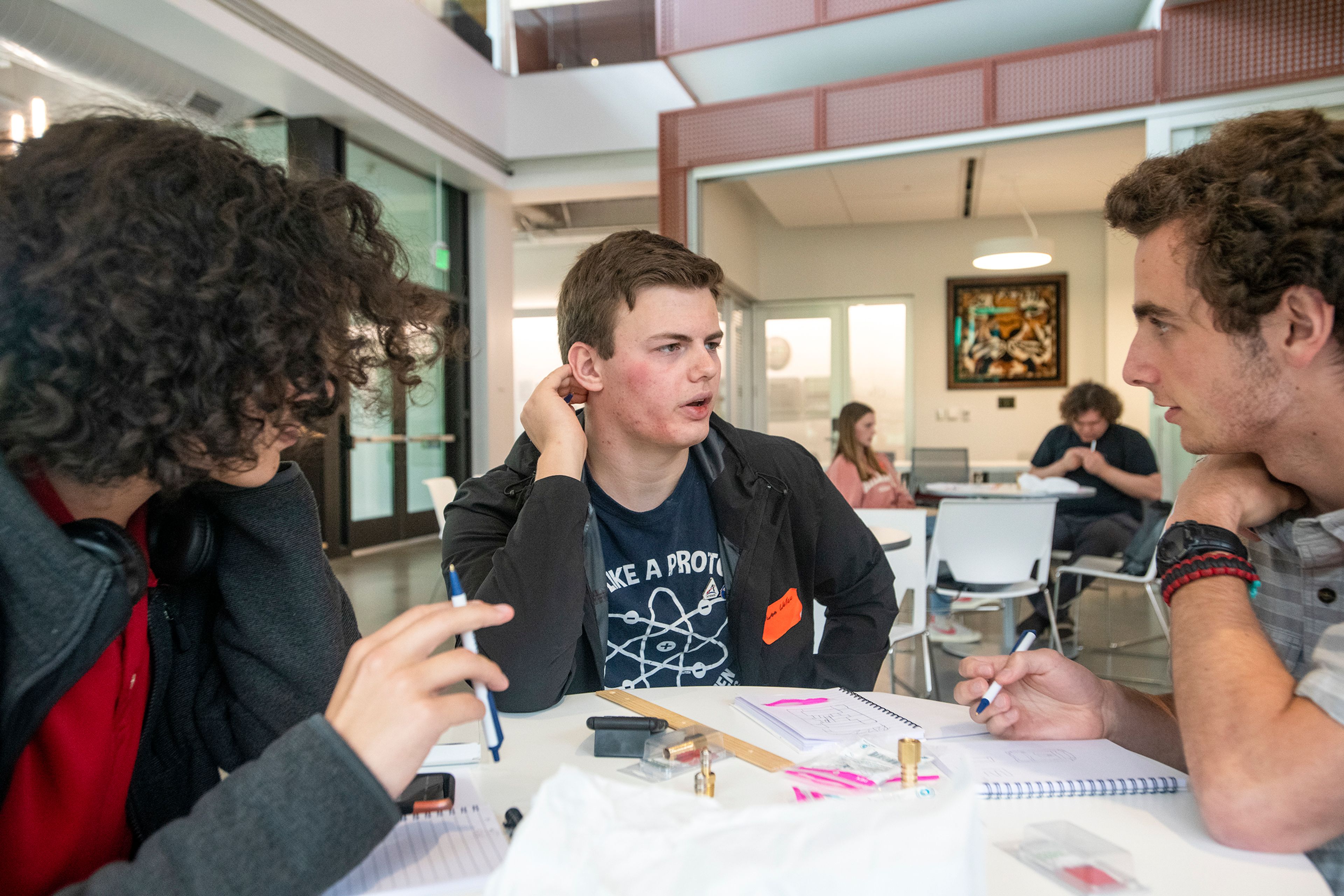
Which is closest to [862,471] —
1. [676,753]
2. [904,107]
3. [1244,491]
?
[904,107]

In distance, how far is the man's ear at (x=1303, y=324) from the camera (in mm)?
970

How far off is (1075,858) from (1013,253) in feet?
24.6

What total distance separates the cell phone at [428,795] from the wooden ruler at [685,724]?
291 mm

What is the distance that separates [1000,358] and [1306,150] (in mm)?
9217

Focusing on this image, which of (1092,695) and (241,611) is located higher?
(241,611)

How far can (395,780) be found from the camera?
0.69m

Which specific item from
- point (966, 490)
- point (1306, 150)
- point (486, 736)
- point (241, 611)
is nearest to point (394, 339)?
point (241, 611)

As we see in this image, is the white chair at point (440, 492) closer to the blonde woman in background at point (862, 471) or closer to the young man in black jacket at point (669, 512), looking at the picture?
the blonde woman in background at point (862, 471)

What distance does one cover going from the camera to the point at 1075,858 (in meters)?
0.78

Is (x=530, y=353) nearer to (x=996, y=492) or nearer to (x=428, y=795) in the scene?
(x=996, y=492)

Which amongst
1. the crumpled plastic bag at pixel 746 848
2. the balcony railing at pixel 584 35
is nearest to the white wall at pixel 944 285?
the balcony railing at pixel 584 35

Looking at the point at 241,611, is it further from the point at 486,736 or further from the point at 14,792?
the point at 486,736

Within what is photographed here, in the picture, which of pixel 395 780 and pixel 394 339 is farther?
pixel 394 339

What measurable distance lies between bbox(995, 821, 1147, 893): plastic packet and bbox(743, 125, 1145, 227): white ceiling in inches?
213
